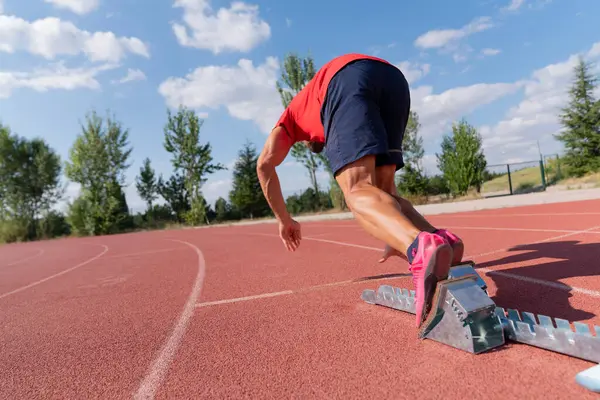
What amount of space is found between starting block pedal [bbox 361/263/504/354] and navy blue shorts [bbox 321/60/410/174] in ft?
2.47

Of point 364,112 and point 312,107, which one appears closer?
point 364,112

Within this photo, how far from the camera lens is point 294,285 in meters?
3.40

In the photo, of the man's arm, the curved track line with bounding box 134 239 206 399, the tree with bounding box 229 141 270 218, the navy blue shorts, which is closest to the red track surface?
the curved track line with bounding box 134 239 206 399

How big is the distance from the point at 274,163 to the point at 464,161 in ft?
69.2

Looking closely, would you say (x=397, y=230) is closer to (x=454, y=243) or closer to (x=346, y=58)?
(x=454, y=243)

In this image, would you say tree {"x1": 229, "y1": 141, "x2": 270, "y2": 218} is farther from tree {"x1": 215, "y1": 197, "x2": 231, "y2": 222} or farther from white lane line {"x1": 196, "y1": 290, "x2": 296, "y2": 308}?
white lane line {"x1": 196, "y1": 290, "x2": 296, "y2": 308}

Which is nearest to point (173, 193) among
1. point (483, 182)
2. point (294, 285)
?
point (483, 182)

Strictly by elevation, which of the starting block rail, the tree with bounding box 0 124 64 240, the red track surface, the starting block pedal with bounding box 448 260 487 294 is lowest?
the red track surface

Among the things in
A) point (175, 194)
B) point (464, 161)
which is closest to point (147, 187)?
point (175, 194)

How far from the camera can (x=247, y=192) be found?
3269 cm

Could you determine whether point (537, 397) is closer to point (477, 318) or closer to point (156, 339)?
point (477, 318)

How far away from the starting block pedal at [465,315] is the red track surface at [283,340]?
2.1 inches

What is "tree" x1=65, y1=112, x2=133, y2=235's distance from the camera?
32.3 m

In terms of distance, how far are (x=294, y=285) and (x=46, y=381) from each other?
6.44 feet
